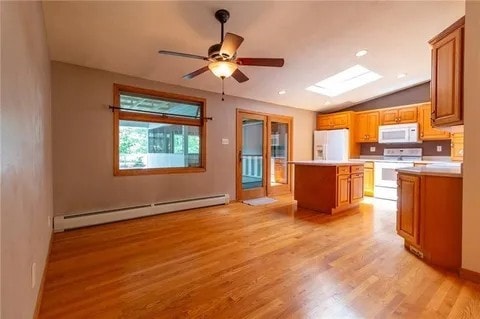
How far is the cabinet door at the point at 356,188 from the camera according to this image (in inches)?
181

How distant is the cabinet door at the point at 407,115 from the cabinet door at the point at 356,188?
197 centimetres

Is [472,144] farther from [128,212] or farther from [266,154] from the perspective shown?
[128,212]

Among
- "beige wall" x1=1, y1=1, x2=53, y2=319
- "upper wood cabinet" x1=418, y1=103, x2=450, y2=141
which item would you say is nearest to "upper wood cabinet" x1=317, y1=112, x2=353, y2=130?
"upper wood cabinet" x1=418, y1=103, x2=450, y2=141

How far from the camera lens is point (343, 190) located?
4402 mm

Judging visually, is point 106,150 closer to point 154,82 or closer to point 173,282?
point 154,82

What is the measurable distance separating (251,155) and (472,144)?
4.12 m

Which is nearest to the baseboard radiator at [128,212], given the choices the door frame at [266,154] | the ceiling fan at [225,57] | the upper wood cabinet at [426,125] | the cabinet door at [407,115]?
the door frame at [266,154]

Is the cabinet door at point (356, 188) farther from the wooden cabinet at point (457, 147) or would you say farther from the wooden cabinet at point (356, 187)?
the wooden cabinet at point (457, 147)

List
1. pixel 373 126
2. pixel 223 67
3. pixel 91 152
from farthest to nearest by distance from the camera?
pixel 373 126 → pixel 91 152 → pixel 223 67

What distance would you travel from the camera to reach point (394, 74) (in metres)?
4.88

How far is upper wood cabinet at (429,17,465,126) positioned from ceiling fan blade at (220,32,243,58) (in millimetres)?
1964

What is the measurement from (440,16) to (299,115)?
384 cm

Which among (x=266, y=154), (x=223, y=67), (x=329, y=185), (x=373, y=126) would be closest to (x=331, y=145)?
(x=373, y=126)

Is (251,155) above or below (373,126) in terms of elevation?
below
